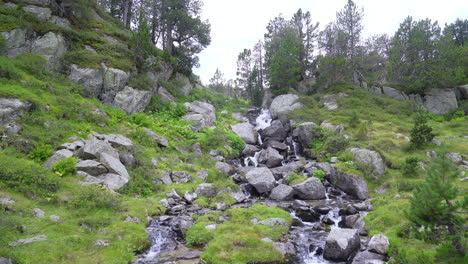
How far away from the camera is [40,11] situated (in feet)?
98.5

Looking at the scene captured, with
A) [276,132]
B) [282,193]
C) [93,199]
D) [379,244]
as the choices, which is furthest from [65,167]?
[276,132]

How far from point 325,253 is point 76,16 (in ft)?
134

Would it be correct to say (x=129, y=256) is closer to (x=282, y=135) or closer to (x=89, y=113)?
→ (x=89, y=113)

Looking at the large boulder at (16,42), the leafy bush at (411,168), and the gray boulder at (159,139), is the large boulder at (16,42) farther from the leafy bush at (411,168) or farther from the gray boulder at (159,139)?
the leafy bush at (411,168)

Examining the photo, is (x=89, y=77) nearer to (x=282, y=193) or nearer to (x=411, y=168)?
(x=282, y=193)

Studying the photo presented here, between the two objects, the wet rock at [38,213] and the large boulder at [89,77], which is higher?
the large boulder at [89,77]

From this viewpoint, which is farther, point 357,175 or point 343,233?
point 357,175

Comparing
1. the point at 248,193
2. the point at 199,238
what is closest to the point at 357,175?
the point at 248,193

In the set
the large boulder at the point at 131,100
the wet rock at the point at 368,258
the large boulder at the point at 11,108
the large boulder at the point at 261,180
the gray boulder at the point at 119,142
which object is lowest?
the wet rock at the point at 368,258

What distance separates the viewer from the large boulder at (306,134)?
3105cm

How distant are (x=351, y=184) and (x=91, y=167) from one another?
1904cm

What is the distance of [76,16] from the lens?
117 feet

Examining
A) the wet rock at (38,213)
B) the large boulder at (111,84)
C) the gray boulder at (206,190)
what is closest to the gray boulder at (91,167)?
the wet rock at (38,213)

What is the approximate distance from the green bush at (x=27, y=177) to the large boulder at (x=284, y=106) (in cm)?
3154
